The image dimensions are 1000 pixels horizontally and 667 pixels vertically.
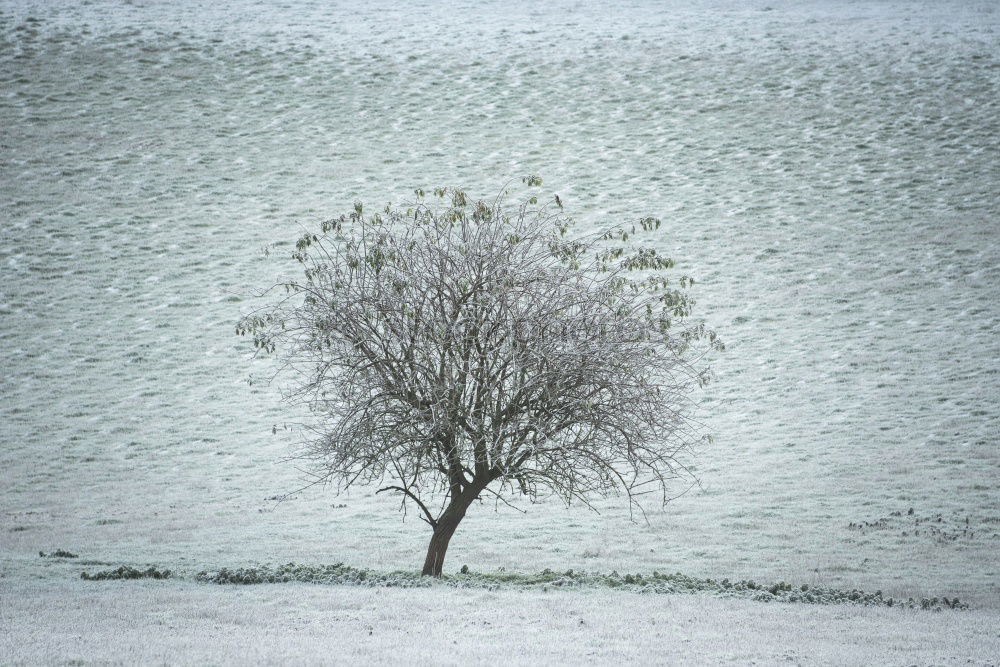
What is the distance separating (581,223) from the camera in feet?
141

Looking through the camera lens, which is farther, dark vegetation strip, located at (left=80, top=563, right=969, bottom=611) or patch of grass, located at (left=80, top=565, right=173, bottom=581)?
patch of grass, located at (left=80, top=565, right=173, bottom=581)

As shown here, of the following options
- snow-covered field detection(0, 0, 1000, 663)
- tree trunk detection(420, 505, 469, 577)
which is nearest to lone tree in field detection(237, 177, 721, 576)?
tree trunk detection(420, 505, 469, 577)

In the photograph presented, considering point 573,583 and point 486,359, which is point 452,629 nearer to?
point 486,359

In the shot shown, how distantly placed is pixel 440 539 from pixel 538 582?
167 cm

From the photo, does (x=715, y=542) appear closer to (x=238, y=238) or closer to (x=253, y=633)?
(x=253, y=633)

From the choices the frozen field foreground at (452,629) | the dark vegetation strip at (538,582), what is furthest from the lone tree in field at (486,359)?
the frozen field foreground at (452,629)

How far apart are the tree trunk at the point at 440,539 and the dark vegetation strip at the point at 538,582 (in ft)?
0.61

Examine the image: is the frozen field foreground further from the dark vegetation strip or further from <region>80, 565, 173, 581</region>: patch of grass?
<region>80, 565, 173, 581</region>: patch of grass

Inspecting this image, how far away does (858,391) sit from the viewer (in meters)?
31.2

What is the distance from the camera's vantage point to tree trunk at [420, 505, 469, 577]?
15.5 metres

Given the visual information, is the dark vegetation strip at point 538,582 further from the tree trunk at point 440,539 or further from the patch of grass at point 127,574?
the tree trunk at point 440,539

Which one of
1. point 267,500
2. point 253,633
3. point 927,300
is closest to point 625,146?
point 927,300

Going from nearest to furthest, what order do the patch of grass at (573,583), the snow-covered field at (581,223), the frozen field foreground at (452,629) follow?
the frozen field foreground at (452,629) → the snow-covered field at (581,223) → the patch of grass at (573,583)

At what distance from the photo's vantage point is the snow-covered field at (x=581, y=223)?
13.2m
